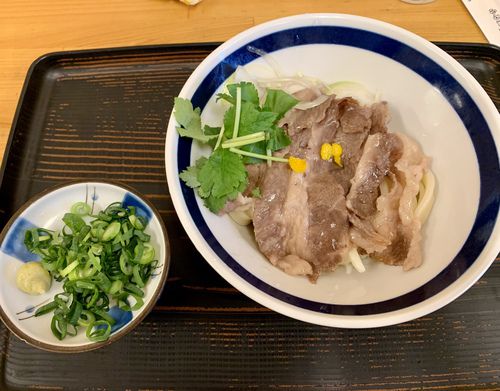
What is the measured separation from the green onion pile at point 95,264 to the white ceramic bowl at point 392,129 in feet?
1.09

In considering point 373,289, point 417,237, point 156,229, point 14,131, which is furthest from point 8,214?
point 417,237

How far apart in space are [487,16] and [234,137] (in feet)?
5.89

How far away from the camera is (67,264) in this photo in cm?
152

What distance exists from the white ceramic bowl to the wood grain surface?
815 millimetres

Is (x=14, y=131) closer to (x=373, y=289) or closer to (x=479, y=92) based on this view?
(x=373, y=289)

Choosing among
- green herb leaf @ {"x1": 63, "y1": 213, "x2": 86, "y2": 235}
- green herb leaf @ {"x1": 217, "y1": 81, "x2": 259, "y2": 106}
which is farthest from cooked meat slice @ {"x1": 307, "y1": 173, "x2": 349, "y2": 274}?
green herb leaf @ {"x1": 63, "y1": 213, "x2": 86, "y2": 235}

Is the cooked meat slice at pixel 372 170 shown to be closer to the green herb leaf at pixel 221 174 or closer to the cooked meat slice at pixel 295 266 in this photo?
the cooked meat slice at pixel 295 266

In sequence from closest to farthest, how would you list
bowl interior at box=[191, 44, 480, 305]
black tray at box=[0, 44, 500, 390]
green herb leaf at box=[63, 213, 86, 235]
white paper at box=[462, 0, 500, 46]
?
1. bowl interior at box=[191, 44, 480, 305]
2. black tray at box=[0, 44, 500, 390]
3. green herb leaf at box=[63, 213, 86, 235]
4. white paper at box=[462, 0, 500, 46]

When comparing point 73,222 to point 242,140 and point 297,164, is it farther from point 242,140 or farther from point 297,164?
point 297,164

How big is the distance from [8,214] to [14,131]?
41 centimetres

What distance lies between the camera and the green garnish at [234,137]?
1.41 m

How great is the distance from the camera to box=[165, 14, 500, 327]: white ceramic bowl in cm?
123

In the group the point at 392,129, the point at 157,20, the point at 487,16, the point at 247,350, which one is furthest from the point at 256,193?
the point at 487,16

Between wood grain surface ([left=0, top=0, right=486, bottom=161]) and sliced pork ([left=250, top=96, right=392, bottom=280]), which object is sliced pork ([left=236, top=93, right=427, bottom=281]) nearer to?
sliced pork ([left=250, top=96, right=392, bottom=280])
